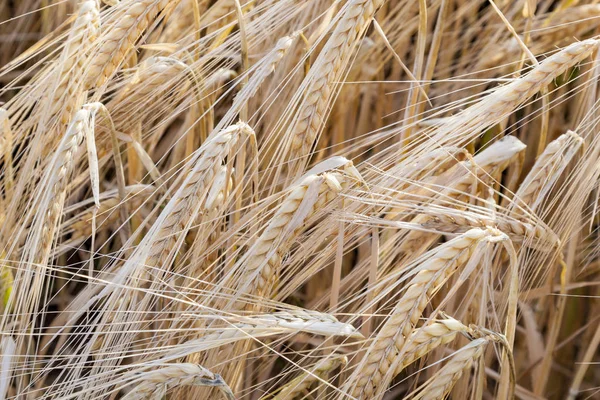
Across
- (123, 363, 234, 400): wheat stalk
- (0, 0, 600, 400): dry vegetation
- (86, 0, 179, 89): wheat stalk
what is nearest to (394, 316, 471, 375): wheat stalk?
(0, 0, 600, 400): dry vegetation

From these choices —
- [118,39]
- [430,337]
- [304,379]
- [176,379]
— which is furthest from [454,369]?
[118,39]

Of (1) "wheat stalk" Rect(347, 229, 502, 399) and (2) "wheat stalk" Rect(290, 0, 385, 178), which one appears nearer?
(1) "wheat stalk" Rect(347, 229, 502, 399)

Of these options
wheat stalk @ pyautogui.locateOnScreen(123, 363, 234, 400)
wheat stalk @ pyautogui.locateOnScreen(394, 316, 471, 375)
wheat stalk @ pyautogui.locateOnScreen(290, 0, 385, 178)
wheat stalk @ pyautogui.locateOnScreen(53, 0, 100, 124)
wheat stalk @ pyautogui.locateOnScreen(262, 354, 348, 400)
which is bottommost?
wheat stalk @ pyautogui.locateOnScreen(262, 354, 348, 400)

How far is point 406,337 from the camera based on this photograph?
739mm

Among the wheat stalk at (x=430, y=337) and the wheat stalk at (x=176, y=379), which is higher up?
the wheat stalk at (x=176, y=379)

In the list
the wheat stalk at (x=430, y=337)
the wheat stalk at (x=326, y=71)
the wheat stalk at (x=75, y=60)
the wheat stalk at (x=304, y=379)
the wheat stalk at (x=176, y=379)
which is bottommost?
the wheat stalk at (x=304, y=379)

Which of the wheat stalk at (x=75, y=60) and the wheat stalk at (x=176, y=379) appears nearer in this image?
the wheat stalk at (x=176, y=379)

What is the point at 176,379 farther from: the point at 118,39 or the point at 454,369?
the point at 118,39

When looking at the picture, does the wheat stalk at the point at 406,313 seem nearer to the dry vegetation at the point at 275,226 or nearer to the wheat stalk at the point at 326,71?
the dry vegetation at the point at 275,226

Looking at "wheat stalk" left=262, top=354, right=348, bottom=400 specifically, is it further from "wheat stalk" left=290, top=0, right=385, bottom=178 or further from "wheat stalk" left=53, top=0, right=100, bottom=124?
"wheat stalk" left=53, top=0, right=100, bottom=124

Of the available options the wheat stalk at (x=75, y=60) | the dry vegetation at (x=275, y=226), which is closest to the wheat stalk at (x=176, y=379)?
the dry vegetation at (x=275, y=226)

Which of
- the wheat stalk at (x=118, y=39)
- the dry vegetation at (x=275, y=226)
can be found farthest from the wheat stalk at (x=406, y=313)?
the wheat stalk at (x=118, y=39)

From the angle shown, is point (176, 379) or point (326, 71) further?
point (326, 71)

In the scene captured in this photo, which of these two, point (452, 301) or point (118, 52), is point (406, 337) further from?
point (118, 52)
